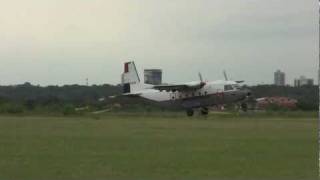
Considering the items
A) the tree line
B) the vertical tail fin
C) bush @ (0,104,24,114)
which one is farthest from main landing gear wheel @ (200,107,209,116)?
the tree line

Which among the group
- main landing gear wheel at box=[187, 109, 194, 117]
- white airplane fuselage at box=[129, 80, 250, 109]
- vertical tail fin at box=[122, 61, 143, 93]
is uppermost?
vertical tail fin at box=[122, 61, 143, 93]

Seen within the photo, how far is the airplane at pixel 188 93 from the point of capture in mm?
70188

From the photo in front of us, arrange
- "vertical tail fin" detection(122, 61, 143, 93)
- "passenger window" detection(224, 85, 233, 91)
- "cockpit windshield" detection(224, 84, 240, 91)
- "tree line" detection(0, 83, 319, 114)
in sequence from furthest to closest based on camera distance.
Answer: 1. "tree line" detection(0, 83, 319, 114)
2. "vertical tail fin" detection(122, 61, 143, 93)
3. "passenger window" detection(224, 85, 233, 91)
4. "cockpit windshield" detection(224, 84, 240, 91)

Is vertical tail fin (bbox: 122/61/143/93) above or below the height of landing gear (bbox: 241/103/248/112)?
above

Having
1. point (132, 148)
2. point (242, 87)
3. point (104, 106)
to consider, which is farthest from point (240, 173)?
point (104, 106)

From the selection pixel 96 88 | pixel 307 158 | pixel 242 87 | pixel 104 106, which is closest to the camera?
pixel 307 158

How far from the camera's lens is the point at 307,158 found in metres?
20.1

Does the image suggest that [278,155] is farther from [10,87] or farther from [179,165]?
[10,87]

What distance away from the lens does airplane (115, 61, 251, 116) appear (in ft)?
230

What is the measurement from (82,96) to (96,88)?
16.6 metres

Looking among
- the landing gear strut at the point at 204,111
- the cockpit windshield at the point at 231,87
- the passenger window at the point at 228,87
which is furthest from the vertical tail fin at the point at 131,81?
the cockpit windshield at the point at 231,87

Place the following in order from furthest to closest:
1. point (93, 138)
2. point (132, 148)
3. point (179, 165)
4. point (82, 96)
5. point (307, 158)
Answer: point (82, 96) < point (93, 138) < point (132, 148) < point (307, 158) < point (179, 165)

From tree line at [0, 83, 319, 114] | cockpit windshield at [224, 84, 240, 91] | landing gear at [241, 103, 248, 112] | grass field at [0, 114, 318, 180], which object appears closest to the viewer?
grass field at [0, 114, 318, 180]

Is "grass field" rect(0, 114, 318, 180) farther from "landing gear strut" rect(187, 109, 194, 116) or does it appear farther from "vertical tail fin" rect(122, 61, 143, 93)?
"vertical tail fin" rect(122, 61, 143, 93)
